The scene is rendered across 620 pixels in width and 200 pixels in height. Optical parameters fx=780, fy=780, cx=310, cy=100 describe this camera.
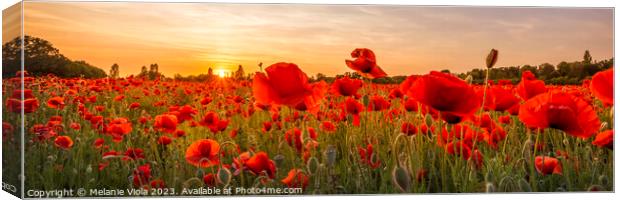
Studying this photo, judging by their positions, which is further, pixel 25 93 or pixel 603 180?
pixel 603 180

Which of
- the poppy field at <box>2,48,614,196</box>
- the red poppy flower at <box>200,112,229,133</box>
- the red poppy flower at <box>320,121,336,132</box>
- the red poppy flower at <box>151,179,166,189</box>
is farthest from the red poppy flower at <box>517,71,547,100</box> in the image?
the red poppy flower at <box>151,179,166,189</box>

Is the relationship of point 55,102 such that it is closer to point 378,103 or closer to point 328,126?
point 328,126

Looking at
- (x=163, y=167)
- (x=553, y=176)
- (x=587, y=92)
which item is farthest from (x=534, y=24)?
(x=163, y=167)

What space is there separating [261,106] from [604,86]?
2.07m

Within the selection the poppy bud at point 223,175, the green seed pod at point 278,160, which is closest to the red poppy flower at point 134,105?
the poppy bud at point 223,175

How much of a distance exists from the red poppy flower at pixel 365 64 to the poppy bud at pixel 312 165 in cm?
57

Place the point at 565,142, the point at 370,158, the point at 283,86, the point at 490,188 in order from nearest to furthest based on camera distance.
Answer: the point at 283,86, the point at 490,188, the point at 370,158, the point at 565,142

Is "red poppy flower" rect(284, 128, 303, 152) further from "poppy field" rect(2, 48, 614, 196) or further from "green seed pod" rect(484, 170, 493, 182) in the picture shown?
"green seed pod" rect(484, 170, 493, 182)

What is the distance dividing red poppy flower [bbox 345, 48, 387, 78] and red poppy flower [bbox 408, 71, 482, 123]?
0.79 meters

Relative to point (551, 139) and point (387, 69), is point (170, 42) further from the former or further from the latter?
point (551, 139)

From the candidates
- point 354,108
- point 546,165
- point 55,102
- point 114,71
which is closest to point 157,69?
point 114,71

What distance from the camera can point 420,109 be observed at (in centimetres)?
439

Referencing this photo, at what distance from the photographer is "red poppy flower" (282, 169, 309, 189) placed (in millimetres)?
4332

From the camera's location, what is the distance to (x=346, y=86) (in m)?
4.45
